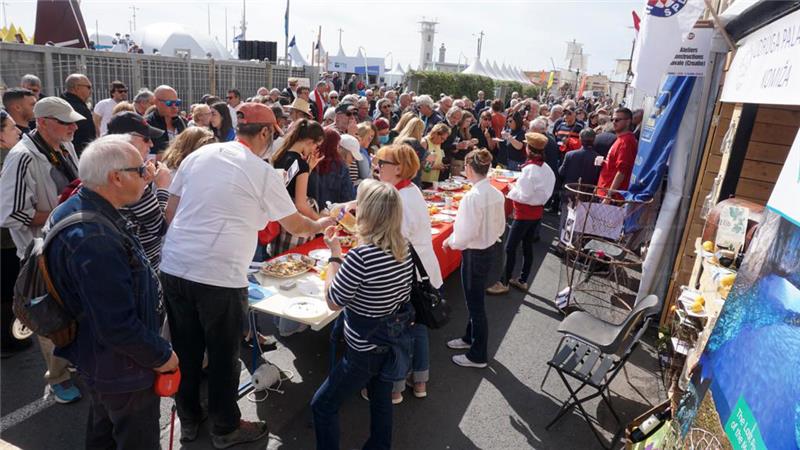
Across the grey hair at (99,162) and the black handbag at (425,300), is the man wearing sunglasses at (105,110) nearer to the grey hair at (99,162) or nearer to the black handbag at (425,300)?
the grey hair at (99,162)

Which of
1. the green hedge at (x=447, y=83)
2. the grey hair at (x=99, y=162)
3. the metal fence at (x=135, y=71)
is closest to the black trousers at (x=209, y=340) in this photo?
the grey hair at (x=99, y=162)

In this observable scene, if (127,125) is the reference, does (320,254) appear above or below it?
below

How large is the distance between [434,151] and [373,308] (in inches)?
195

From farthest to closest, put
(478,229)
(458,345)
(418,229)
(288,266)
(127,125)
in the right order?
(458,345) < (478,229) < (288,266) < (418,229) < (127,125)

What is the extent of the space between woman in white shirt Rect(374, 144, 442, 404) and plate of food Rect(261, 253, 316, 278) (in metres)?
0.90

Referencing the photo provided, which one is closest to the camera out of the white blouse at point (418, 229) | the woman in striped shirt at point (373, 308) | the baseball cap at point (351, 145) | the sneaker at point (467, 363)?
the woman in striped shirt at point (373, 308)

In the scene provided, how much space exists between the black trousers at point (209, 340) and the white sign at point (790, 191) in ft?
8.21

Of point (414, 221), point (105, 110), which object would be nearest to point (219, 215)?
point (414, 221)

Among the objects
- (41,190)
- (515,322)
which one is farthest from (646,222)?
(41,190)

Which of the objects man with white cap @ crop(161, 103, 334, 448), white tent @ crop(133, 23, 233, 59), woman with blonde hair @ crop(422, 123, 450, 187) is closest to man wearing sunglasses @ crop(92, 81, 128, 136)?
woman with blonde hair @ crop(422, 123, 450, 187)

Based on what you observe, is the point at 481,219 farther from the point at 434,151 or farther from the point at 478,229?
the point at 434,151

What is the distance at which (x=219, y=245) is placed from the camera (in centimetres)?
256

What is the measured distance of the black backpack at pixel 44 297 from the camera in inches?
74.7

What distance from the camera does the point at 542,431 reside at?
134 inches
